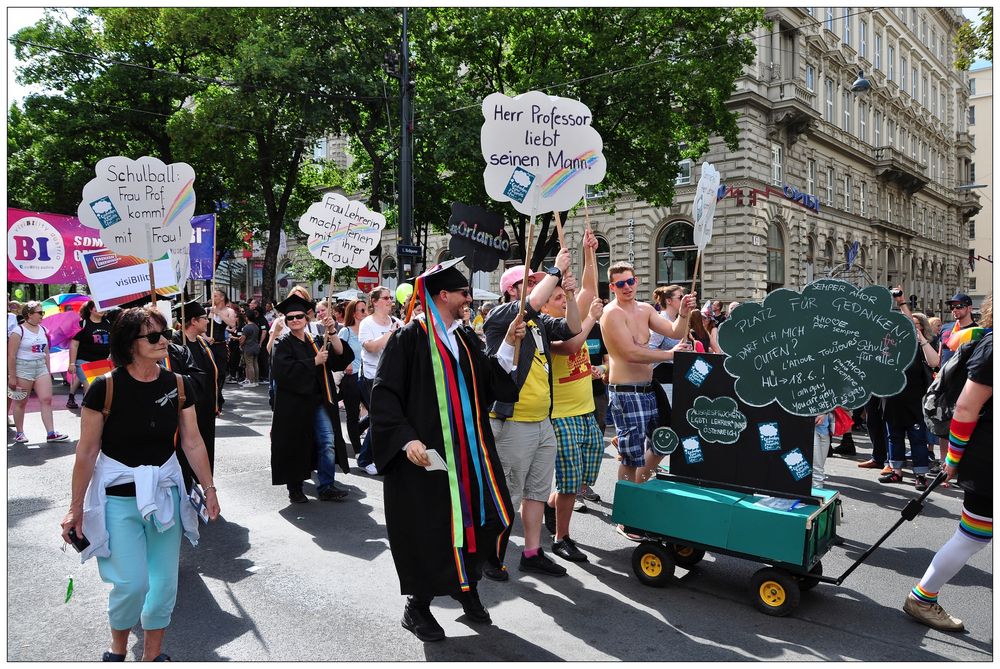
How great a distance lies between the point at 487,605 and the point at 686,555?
1.36 m

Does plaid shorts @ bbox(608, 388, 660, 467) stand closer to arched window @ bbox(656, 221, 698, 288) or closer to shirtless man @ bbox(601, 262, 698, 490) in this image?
shirtless man @ bbox(601, 262, 698, 490)

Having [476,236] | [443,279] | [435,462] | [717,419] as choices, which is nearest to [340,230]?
[476,236]

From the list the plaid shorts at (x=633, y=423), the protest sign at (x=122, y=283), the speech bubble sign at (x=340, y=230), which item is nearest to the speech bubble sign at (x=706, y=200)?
the plaid shorts at (x=633, y=423)

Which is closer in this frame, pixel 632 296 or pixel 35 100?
pixel 632 296

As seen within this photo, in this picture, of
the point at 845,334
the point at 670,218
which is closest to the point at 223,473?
the point at 845,334

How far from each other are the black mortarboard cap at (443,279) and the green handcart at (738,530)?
173 centimetres

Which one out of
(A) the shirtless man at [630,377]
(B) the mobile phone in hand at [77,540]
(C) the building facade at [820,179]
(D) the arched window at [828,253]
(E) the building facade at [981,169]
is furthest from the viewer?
(E) the building facade at [981,169]

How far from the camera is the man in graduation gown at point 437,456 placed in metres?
3.67

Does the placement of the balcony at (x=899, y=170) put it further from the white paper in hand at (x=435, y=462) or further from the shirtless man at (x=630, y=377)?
the white paper in hand at (x=435, y=462)

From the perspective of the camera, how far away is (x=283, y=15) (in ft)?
59.6

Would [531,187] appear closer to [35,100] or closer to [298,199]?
[35,100]

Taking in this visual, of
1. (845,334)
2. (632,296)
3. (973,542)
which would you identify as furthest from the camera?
(632,296)

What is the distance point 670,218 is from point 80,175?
2070 cm

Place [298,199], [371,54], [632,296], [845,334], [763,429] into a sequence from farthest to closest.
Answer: [298,199]
[371,54]
[632,296]
[763,429]
[845,334]
